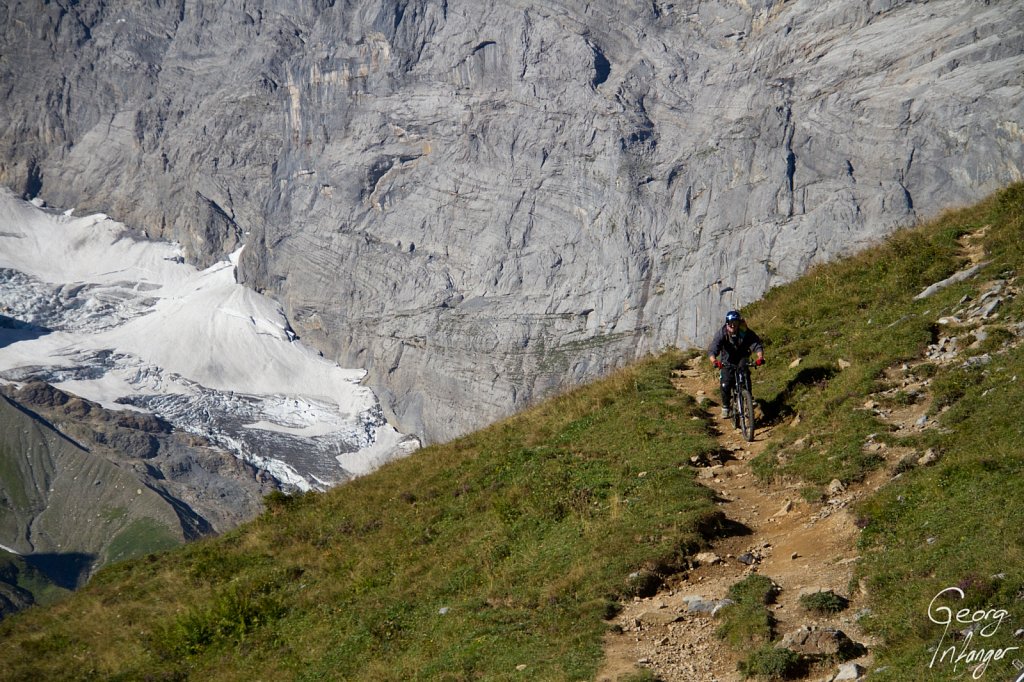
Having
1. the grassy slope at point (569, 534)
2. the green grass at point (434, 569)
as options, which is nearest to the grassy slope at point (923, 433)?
the grassy slope at point (569, 534)

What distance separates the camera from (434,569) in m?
17.8

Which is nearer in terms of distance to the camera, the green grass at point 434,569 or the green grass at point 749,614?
the green grass at point 749,614

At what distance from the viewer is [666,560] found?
609 inches

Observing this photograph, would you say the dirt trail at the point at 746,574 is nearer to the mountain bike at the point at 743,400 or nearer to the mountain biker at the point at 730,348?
the mountain bike at the point at 743,400

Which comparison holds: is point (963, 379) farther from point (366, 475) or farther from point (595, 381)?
point (366, 475)

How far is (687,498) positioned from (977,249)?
476 inches

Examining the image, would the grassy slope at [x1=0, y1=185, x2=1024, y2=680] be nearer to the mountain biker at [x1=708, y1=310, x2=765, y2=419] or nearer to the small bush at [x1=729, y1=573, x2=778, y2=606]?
the mountain biker at [x1=708, y1=310, x2=765, y2=419]

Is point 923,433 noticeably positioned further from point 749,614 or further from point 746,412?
point 749,614

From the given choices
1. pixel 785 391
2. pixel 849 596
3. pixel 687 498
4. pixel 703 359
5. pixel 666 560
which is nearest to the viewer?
pixel 849 596

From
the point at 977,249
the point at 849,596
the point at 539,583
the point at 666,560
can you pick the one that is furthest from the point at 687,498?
the point at 977,249

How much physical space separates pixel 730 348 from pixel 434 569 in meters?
8.30

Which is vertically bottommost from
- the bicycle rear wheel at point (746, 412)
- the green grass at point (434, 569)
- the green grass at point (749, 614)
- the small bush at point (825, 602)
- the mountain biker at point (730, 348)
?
the green grass at point (434, 569)

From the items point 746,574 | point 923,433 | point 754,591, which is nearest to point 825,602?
point 754,591

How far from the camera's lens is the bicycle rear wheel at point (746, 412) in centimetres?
2002
